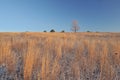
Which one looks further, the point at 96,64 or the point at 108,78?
the point at 96,64

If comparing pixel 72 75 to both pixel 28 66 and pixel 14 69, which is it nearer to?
pixel 28 66

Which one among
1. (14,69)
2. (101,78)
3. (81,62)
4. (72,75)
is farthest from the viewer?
(81,62)

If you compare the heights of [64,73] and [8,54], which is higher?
[8,54]

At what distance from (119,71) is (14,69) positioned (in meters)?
2.42

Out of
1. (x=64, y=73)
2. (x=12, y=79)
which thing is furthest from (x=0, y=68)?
(x=64, y=73)

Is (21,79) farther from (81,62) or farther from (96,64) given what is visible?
(96,64)

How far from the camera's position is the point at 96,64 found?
13.6 feet

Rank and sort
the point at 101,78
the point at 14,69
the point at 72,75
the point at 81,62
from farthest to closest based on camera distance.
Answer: the point at 81,62, the point at 14,69, the point at 72,75, the point at 101,78

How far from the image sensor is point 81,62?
411 centimetres

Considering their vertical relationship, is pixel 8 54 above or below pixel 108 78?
above

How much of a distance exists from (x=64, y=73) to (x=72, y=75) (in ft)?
0.73

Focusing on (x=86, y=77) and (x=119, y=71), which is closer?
(x=86, y=77)

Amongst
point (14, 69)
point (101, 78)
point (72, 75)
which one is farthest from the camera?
point (14, 69)

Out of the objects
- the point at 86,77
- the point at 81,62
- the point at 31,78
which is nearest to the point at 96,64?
the point at 81,62
